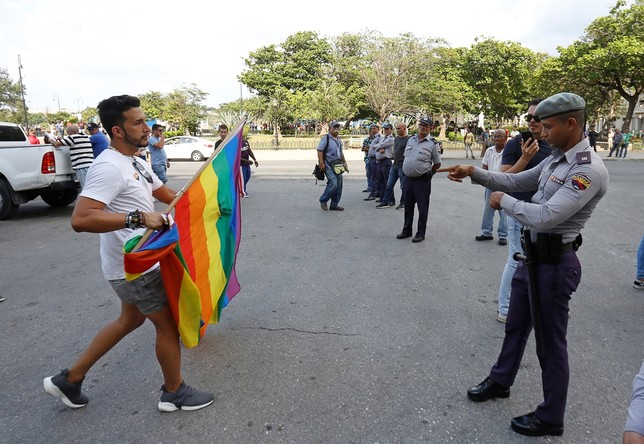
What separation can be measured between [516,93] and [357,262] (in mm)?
42545

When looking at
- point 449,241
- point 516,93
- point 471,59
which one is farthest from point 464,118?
point 449,241

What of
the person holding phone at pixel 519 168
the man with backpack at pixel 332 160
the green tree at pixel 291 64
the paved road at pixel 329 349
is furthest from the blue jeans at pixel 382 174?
the green tree at pixel 291 64

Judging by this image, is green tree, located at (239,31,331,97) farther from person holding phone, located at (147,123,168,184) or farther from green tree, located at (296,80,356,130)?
person holding phone, located at (147,123,168,184)

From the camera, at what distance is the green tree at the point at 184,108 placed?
52031mm

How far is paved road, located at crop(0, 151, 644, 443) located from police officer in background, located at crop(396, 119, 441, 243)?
455mm

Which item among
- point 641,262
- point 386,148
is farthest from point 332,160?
point 641,262

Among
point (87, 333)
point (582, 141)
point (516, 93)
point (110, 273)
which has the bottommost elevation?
point (87, 333)

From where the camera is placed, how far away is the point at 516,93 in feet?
139

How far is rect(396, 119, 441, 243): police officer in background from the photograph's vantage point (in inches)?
259

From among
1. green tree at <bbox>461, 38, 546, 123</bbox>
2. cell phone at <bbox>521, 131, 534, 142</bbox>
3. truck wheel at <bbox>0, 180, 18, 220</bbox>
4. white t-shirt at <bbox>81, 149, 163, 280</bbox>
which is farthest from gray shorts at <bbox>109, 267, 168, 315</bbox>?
green tree at <bbox>461, 38, 546, 123</bbox>

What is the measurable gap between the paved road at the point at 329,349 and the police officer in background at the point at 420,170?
45cm

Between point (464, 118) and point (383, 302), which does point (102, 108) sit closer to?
point (383, 302)

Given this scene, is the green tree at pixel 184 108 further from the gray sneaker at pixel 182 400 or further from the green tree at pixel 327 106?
the gray sneaker at pixel 182 400

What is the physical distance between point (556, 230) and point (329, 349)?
1.86m
